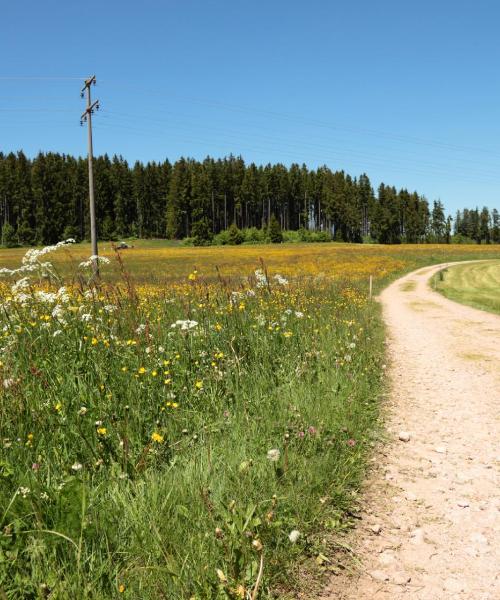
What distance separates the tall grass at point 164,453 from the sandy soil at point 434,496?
291mm

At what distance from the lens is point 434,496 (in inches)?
141

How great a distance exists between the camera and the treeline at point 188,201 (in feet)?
299

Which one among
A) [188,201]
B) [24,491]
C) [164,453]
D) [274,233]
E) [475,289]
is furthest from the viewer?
[188,201]

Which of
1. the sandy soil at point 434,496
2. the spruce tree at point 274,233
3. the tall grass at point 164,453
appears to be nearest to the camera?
the tall grass at point 164,453

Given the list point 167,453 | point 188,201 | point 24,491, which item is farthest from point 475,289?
point 188,201

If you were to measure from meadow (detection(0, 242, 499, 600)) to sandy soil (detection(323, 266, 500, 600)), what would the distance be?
23 cm

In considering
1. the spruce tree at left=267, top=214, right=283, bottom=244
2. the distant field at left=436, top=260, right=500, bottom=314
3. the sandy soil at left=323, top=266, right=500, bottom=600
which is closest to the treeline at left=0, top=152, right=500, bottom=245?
the spruce tree at left=267, top=214, right=283, bottom=244

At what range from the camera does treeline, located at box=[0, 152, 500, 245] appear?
91.0 metres

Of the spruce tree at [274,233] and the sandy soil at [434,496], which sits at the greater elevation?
the spruce tree at [274,233]

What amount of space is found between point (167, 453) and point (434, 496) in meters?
2.24

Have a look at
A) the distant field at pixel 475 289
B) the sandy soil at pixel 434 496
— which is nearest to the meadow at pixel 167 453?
the sandy soil at pixel 434 496

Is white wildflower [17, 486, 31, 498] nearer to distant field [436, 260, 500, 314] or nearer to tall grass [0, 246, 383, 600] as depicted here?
tall grass [0, 246, 383, 600]

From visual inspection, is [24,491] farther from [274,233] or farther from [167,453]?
[274,233]

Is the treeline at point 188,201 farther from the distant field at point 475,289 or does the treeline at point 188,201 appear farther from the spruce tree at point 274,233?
the distant field at point 475,289
